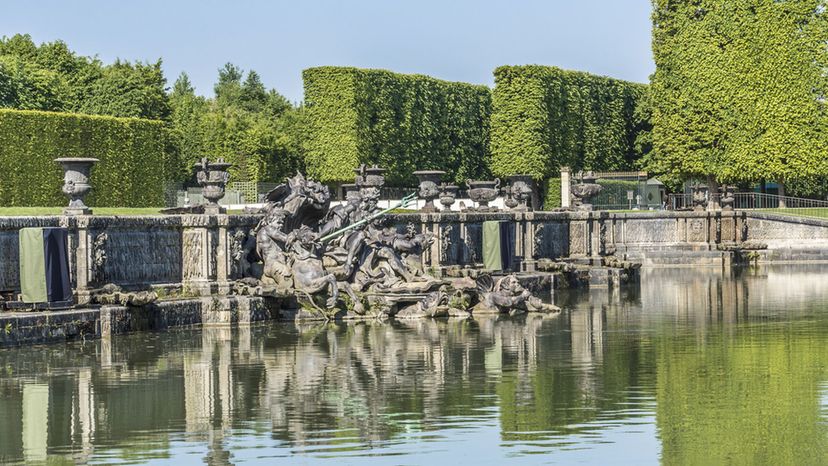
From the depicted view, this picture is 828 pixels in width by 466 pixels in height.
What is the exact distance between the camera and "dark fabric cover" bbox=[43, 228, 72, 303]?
2194 centimetres

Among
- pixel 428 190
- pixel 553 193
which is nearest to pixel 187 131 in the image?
pixel 553 193

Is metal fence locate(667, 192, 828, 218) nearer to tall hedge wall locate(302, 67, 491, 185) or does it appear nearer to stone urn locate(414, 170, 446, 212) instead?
tall hedge wall locate(302, 67, 491, 185)

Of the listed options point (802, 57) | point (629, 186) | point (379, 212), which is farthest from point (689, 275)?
point (629, 186)

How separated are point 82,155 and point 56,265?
91.5 feet

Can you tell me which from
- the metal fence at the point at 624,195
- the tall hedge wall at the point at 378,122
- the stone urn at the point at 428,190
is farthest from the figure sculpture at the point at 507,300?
the tall hedge wall at the point at 378,122

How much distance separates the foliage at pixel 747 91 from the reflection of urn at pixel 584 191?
20.9m

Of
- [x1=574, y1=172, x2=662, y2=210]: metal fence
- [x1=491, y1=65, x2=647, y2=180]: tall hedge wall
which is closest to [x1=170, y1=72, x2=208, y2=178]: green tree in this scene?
[x1=491, y1=65, x2=647, y2=180]: tall hedge wall

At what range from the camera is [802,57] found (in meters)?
59.3

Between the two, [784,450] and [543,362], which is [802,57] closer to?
[543,362]

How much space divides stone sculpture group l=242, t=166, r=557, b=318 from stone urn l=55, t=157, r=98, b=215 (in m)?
3.07

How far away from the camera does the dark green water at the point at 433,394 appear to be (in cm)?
1290

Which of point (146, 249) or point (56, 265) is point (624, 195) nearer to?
point (146, 249)

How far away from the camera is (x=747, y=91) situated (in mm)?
60250

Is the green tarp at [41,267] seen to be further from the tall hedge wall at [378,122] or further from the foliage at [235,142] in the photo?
the foliage at [235,142]
